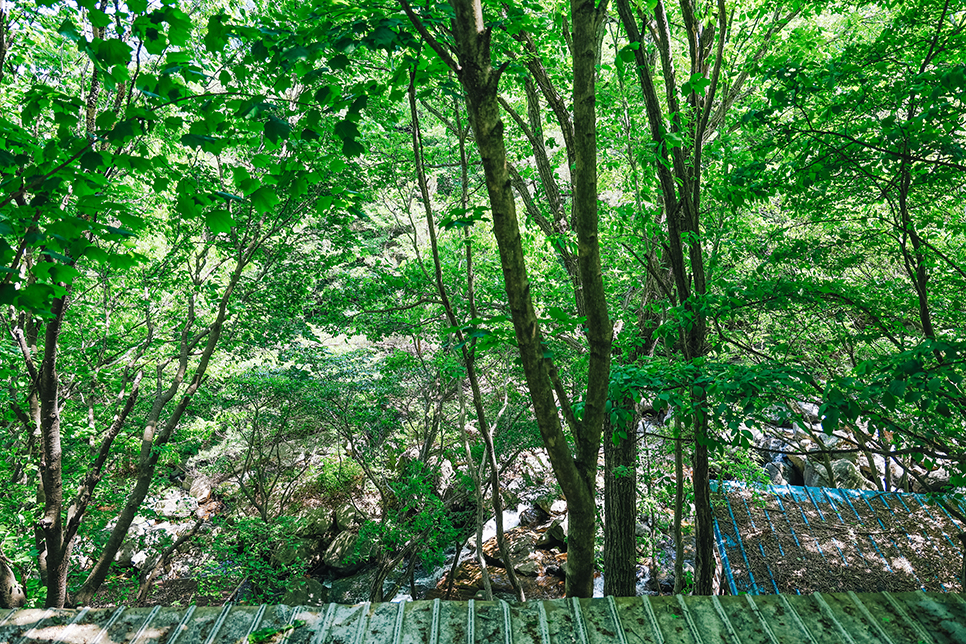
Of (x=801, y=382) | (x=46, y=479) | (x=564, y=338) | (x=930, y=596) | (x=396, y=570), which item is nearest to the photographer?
(x=930, y=596)

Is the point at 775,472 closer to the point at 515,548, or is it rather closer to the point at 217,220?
the point at 515,548

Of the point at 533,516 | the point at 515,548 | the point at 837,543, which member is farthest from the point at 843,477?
the point at 515,548

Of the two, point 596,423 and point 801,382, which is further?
point 801,382

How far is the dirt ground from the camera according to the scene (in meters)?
7.77

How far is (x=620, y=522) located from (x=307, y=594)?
840 cm

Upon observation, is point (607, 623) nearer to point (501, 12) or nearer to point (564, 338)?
point (501, 12)

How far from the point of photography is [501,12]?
106 inches

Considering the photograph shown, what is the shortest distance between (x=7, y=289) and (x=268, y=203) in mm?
931

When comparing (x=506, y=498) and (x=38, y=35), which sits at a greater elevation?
(x=38, y=35)

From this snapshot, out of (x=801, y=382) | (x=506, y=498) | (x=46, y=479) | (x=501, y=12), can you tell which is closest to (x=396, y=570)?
(x=506, y=498)

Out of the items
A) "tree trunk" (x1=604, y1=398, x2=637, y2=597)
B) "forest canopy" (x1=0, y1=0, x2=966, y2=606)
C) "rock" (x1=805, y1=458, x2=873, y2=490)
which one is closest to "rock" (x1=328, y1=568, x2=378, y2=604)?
"forest canopy" (x1=0, y1=0, x2=966, y2=606)

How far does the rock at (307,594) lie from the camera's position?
10.3 meters

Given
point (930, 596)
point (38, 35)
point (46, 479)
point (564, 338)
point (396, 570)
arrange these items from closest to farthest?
point (930, 596) < point (38, 35) < point (46, 479) < point (564, 338) < point (396, 570)

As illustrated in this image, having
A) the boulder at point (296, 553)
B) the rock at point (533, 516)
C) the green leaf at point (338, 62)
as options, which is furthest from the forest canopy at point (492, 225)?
the rock at point (533, 516)
